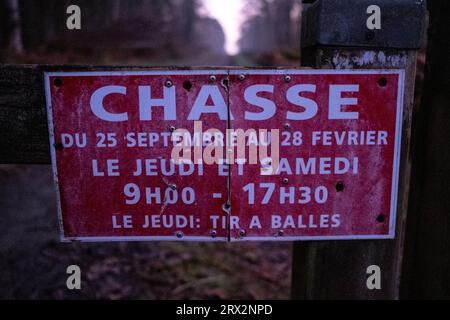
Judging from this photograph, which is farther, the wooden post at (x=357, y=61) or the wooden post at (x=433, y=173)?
the wooden post at (x=433, y=173)

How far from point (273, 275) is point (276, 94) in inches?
96.3

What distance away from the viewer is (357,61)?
1270mm

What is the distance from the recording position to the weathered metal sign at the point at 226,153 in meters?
1.27

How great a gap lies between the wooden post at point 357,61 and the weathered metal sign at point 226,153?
2.0 inches

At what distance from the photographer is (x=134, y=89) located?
1.27 meters

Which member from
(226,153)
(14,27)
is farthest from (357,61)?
(14,27)

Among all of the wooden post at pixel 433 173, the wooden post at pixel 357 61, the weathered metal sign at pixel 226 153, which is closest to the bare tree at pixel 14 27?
the weathered metal sign at pixel 226 153

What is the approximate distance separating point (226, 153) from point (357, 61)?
55 centimetres

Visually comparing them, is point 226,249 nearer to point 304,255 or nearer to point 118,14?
point 304,255

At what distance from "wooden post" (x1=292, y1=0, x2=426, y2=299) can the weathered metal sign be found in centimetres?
5

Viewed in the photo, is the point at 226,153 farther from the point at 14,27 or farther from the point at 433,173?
the point at 14,27

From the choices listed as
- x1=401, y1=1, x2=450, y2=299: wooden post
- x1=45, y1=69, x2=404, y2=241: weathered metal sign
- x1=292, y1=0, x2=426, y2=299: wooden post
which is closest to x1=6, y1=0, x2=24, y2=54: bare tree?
x1=45, y1=69, x2=404, y2=241: weathered metal sign

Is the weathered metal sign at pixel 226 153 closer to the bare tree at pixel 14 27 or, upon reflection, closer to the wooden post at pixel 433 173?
the wooden post at pixel 433 173

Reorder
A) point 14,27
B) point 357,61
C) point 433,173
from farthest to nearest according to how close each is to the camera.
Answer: point 14,27
point 433,173
point 357,61
